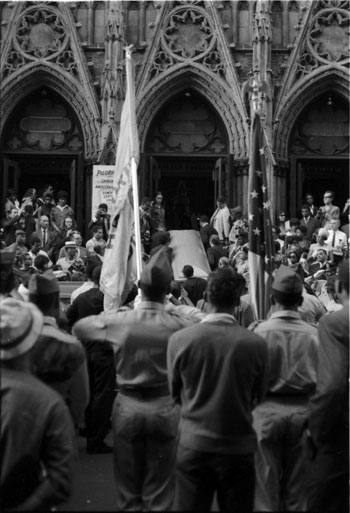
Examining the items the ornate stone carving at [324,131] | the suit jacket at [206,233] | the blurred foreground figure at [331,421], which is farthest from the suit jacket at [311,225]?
the blurred foreground figure at [331,421]

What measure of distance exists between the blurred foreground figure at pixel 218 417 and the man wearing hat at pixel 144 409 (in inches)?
29.2

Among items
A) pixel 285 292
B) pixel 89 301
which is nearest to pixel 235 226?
pixel 89 301


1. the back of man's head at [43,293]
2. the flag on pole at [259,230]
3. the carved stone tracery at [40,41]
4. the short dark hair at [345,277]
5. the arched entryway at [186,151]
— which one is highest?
the carved stone tracery at [40,41]

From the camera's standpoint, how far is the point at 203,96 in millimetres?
24281

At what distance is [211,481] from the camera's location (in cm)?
513

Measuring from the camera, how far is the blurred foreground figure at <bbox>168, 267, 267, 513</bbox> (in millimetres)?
5082

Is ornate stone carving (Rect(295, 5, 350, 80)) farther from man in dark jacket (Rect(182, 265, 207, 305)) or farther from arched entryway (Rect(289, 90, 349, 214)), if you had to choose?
man in dark jacket (Rect(182, 265, 207, 305))

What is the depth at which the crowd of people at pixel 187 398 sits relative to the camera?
3822 millimetres

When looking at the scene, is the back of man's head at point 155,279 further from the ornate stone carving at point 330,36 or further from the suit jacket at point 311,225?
the ornate stone carving at point 330,36

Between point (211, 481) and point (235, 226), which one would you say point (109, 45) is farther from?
point (211, 481)

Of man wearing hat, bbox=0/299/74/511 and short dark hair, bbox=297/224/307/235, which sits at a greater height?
short dark hair, bbox=297/224/307/235

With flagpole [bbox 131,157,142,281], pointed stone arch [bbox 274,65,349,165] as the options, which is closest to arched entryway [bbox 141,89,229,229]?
pointed stone arch [bbox 274,65,349,165]

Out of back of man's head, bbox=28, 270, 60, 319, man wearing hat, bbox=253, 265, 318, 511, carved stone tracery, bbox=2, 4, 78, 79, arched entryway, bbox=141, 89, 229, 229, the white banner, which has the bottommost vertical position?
man wearing hat, bbox=253, 265, 318, 511

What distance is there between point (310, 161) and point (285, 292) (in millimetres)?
18847
